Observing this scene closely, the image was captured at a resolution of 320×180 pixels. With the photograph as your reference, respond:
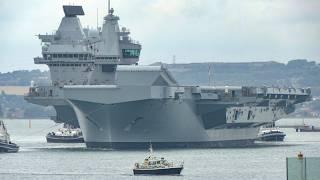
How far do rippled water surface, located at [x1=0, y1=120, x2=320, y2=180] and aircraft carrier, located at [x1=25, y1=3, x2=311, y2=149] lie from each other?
7.81 feet

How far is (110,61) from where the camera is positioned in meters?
117

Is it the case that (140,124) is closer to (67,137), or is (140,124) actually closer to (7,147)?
(7,147)

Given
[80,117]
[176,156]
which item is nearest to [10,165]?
[176,156]

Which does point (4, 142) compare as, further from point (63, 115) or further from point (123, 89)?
point (63, 115)

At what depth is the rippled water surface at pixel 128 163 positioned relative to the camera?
74500mm

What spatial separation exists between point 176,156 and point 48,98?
27.3 m

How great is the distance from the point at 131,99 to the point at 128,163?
1185 centimetres

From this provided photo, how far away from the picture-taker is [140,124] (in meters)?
101

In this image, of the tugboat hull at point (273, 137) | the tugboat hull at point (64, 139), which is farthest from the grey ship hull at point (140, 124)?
the tugboat hull at point (273, 137)

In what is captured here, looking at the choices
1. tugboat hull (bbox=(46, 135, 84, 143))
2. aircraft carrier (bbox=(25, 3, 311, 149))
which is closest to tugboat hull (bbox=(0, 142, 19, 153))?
aircraft carrier (bbox=(25, 3, 311, 149))

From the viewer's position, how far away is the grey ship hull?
98812 mm

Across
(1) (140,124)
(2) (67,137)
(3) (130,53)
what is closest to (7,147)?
(1) (140,124)

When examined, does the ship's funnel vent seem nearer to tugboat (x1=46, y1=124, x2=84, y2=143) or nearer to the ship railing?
tugboat (x1=46, y1=124, x2=84, y2=143)

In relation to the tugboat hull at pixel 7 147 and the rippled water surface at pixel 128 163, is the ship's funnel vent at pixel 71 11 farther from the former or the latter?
the tugboat hull at pixel 7 147
